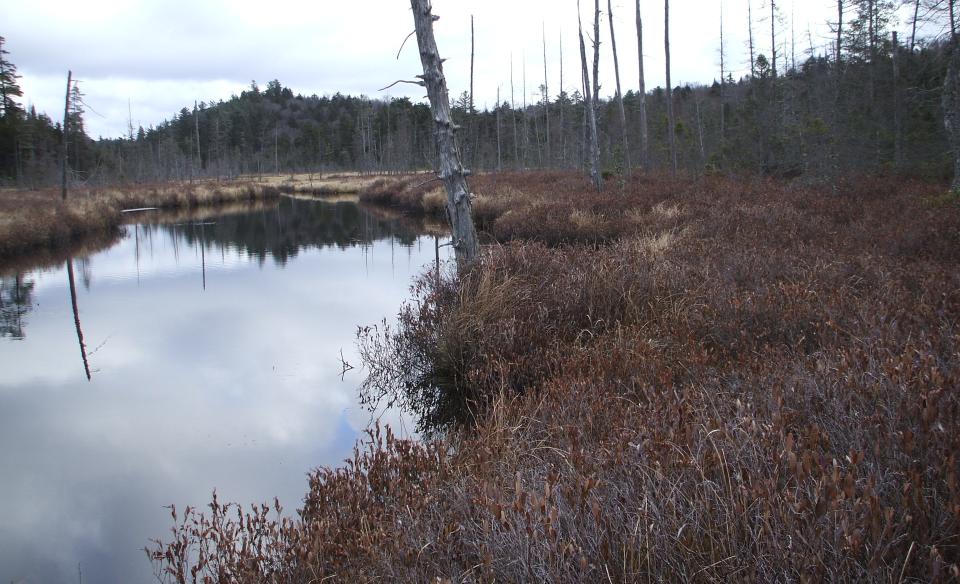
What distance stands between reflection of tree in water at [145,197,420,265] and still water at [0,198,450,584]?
4321 millimetres

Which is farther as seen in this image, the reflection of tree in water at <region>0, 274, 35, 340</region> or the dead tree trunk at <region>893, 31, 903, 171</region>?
the dead tree trunk at <region>893, 31, 903, 171</region>

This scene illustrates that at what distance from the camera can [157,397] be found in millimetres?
7449

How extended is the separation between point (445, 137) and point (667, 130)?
39.6 meters

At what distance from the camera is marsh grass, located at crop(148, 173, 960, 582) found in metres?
2.23

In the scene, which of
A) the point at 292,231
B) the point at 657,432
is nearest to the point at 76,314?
the point at 657,432

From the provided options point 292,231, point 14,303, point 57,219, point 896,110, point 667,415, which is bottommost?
point 667,415

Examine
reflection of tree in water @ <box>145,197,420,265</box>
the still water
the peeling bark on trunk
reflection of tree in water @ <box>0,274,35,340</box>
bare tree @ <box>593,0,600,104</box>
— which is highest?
bare tree @ <box>593,0,600,104</box>

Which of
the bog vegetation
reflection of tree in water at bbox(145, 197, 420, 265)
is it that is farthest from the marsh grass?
reflection of tree in water at bbox(145, 197, 420, 265)

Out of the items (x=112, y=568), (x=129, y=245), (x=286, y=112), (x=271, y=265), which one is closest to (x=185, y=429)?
(x=112, y=568)

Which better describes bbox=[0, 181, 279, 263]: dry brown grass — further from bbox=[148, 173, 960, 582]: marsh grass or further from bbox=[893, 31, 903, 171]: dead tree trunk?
bbox=[893, 31, 903, 171]: dead tree trunk

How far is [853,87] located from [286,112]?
122561 millimetres

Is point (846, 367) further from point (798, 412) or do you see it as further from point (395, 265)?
point (395, 265)

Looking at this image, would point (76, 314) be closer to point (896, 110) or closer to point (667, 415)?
point (667, 415)

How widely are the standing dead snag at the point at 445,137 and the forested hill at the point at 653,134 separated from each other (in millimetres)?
6622
